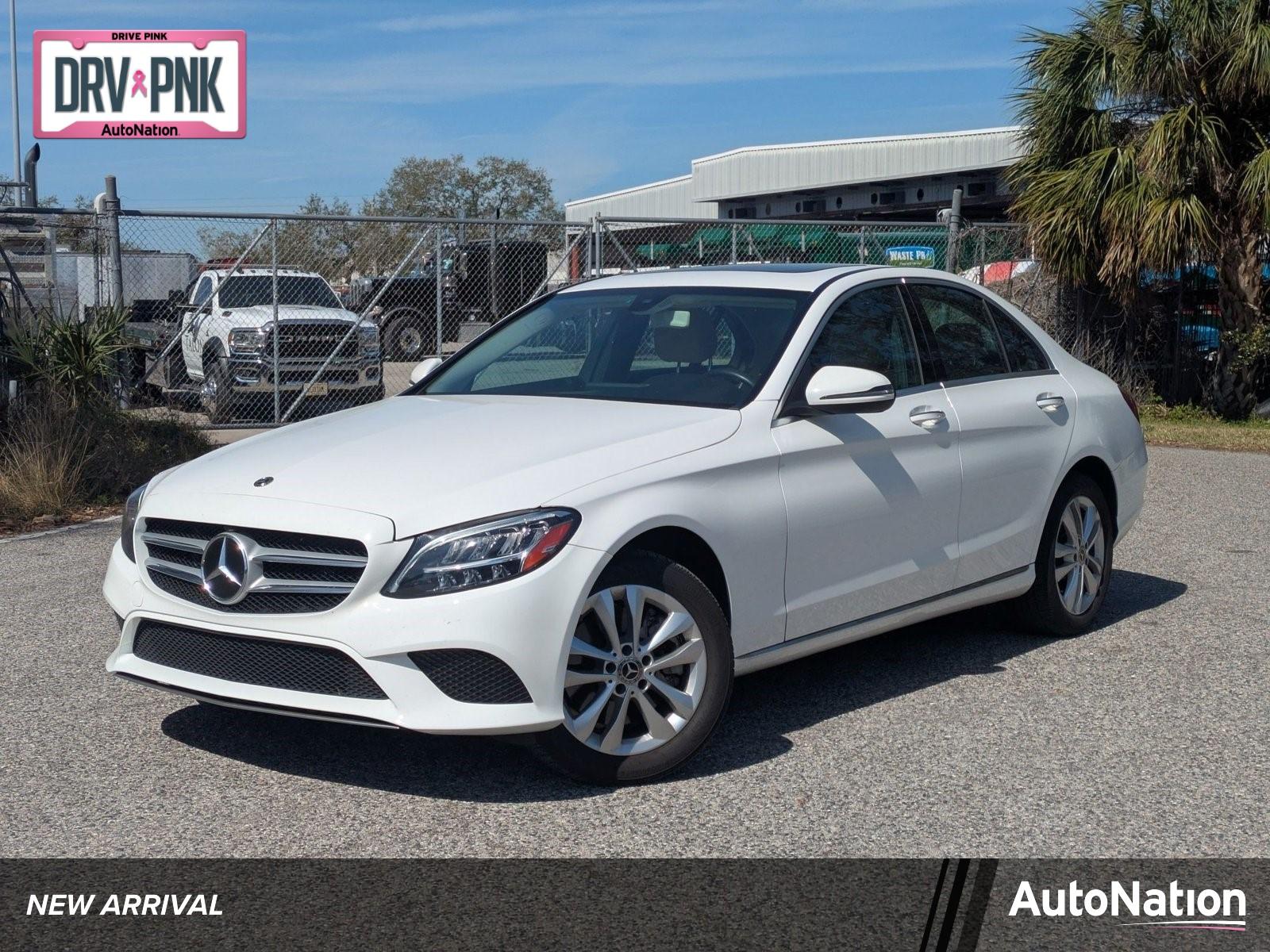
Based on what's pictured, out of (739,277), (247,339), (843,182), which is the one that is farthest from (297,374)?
(843,182)

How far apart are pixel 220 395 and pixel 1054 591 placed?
11078 millimetres

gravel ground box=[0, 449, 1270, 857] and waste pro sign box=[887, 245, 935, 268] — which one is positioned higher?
waste pro sign box=[887, 245, 935, 268]

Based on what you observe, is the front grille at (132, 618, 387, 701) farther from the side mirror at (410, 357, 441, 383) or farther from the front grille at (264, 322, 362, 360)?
the front grille at (264, 322, 362, 360)

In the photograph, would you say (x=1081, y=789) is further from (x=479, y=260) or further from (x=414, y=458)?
(x=479, y=260)

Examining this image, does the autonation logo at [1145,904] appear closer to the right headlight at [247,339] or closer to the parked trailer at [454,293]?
the right headlight at [247,339]

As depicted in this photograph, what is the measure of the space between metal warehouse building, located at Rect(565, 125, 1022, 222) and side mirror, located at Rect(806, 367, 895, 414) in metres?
38.8

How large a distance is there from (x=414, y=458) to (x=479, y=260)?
16597mm

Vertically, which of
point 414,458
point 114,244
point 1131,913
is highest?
point 114,244

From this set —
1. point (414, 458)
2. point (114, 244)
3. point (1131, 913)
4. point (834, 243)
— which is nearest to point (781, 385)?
point (414, 458)

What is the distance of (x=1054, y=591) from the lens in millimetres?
6641

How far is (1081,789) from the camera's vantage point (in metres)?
4.73

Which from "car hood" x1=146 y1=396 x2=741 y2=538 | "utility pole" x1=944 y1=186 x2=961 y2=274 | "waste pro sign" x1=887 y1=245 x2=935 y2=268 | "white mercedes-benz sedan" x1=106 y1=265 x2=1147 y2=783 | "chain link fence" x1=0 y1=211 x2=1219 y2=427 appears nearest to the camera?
"white mercedes-benz sedan" x1=106 y1=265 x2=1147 y2=783

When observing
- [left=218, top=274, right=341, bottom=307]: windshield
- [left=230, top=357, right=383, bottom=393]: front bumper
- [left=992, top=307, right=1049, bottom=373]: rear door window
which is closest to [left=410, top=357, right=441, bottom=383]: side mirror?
[left=992, top=307, right=1049, bottom=373]: rear door window

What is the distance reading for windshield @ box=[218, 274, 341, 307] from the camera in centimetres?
1803
